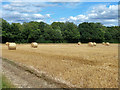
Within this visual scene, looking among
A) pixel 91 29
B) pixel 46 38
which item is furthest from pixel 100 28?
pixel 46 38

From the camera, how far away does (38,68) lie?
1533 cm

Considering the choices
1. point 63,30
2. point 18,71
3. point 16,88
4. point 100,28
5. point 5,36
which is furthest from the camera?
point 100,28

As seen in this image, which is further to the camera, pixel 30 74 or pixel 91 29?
pixel 91 29

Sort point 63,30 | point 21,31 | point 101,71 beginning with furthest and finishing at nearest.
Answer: point 63,30, point 21,31, point 101,71

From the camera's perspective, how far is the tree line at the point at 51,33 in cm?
7500

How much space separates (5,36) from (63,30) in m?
32.7

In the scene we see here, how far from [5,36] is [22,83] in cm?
6271

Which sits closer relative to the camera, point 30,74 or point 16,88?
point 16,88

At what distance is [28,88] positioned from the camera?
11.1 metres

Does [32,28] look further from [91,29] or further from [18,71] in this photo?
[18,71]

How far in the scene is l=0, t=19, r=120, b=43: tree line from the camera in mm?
75000

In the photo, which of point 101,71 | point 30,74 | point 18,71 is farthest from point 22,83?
point 101,71

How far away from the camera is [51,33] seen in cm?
8175

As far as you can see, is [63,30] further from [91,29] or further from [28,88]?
[28,88]
